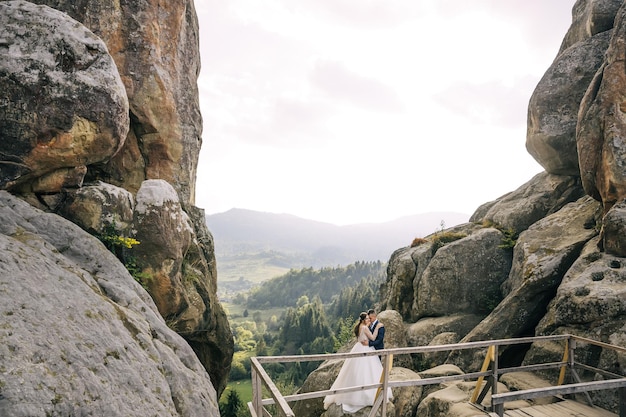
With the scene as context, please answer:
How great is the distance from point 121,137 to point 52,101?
2.37 m

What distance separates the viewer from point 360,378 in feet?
38.2

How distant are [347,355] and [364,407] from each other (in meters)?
3.44

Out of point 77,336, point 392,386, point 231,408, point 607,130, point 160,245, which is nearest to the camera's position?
point 77,336

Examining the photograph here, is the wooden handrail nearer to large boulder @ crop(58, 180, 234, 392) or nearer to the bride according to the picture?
the bride

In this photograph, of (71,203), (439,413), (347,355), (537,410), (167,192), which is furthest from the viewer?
(167,192)

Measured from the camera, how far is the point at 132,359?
29.1ft

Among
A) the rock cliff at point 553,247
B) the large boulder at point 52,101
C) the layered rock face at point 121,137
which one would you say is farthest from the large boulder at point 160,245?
the rock cliff at point 553,247

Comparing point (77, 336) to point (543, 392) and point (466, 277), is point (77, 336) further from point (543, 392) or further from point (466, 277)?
point (466, 277)

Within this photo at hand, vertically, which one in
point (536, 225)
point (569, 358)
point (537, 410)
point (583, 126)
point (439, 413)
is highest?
point (583, 126)

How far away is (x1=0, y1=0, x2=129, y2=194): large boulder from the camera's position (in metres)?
10.8

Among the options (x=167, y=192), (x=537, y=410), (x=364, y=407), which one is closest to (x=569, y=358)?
(x=537, y=410)

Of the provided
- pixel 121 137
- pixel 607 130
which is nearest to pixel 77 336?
pixel 121 137

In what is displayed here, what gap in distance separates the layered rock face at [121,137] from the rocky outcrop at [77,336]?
0.30m

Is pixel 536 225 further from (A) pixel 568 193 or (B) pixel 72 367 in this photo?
(B) pixel 72 367
